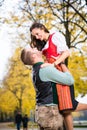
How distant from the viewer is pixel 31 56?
8.20 feet

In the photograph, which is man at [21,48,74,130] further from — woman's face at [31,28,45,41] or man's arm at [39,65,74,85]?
woman's face at [31,28,45,41]

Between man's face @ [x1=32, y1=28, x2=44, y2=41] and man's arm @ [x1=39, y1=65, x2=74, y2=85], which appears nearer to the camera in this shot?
man's arm @ [x1=39, y1=65, x2=74, y2=85]

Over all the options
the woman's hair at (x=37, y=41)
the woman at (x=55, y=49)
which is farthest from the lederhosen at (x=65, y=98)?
the woman's hair at (x=37, y=41)

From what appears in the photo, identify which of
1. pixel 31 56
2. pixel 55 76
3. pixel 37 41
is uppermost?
pixel 37 41

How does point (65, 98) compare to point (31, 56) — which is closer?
point (65, 98)

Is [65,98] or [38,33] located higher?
[38,33]

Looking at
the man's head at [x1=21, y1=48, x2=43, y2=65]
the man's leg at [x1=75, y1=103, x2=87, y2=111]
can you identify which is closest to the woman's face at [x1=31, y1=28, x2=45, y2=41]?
the man's head at [x1=21, y1=48, x2=43, y2=65]

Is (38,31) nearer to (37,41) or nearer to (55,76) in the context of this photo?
(37,41)

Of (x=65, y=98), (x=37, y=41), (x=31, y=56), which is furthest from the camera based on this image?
(x=37, y=41)

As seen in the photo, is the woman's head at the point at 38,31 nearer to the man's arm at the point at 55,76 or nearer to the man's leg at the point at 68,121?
the man's arm at the point at 55,76

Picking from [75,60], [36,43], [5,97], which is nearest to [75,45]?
[75,60]

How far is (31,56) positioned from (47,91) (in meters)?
0.27

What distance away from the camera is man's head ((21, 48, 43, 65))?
8.20 ft

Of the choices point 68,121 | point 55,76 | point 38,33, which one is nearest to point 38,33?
point 38,33
